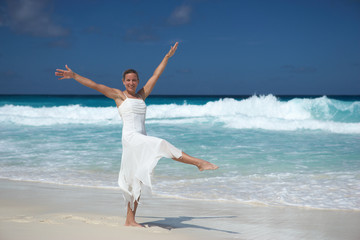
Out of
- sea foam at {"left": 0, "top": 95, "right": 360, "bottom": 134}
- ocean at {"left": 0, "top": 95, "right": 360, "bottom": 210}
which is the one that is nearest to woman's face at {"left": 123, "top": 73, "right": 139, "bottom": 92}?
ocean at {"left": 0, "top": 95, "right": 360, "bottom": 210}

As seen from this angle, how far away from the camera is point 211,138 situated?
15.4 metres

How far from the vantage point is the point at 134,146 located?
15.2 feet

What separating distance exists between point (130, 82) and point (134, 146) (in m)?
0.80

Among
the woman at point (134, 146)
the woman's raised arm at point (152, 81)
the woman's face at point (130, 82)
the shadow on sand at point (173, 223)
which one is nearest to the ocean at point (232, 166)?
the shadow on sand at point (173, 223)

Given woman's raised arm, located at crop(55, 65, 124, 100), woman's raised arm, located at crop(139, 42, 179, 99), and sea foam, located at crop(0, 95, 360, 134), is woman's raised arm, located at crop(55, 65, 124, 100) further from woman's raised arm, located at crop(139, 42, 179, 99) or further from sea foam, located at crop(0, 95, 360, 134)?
sea foam, located at crop(0, 95, 360, 134)

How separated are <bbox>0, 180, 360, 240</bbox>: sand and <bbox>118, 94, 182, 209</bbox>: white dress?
22.3 inches

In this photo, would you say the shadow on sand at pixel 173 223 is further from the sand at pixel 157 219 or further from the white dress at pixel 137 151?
the white dress at pixel 137 151

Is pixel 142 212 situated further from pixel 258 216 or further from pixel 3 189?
pixel 3 189

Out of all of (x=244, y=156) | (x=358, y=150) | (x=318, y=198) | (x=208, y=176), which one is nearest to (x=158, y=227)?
(x=318, y=198)

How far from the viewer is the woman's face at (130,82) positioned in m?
4.75

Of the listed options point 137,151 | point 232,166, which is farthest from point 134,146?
point 232,166

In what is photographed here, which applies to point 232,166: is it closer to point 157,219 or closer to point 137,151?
point 157,219

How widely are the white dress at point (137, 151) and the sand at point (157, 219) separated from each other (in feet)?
1.86

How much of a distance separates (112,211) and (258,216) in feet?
7.09
